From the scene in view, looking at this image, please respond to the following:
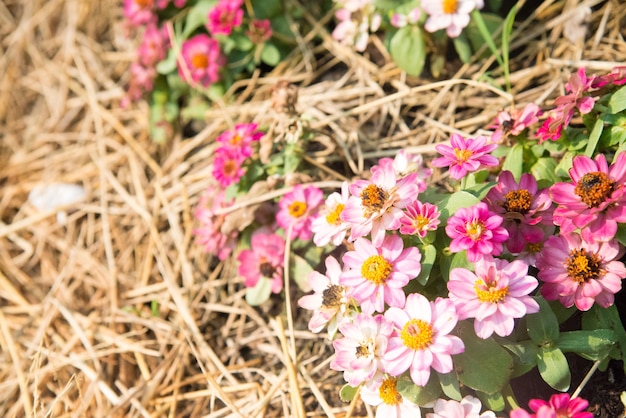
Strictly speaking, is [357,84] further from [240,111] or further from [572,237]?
[572,237]

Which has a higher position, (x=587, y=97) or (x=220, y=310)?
(x=587, y=97)

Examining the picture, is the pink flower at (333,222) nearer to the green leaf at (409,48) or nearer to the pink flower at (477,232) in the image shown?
the pink flower at (477,232)

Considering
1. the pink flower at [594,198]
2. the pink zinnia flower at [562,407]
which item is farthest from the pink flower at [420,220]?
the pink zinnia flower at [562,407]

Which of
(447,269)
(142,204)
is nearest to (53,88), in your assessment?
(142,204)

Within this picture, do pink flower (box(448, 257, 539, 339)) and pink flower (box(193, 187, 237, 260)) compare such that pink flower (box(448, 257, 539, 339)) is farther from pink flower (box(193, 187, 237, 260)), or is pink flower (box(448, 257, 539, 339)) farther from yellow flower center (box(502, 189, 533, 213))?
pink flower (box(193, 187, 237, 260))

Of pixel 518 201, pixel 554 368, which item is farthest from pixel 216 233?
pixel 554 368

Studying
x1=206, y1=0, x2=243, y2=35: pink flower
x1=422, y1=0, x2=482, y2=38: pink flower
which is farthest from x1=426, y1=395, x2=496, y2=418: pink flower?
x1=206, y1=0, x2=243, y2=35: pink flower
